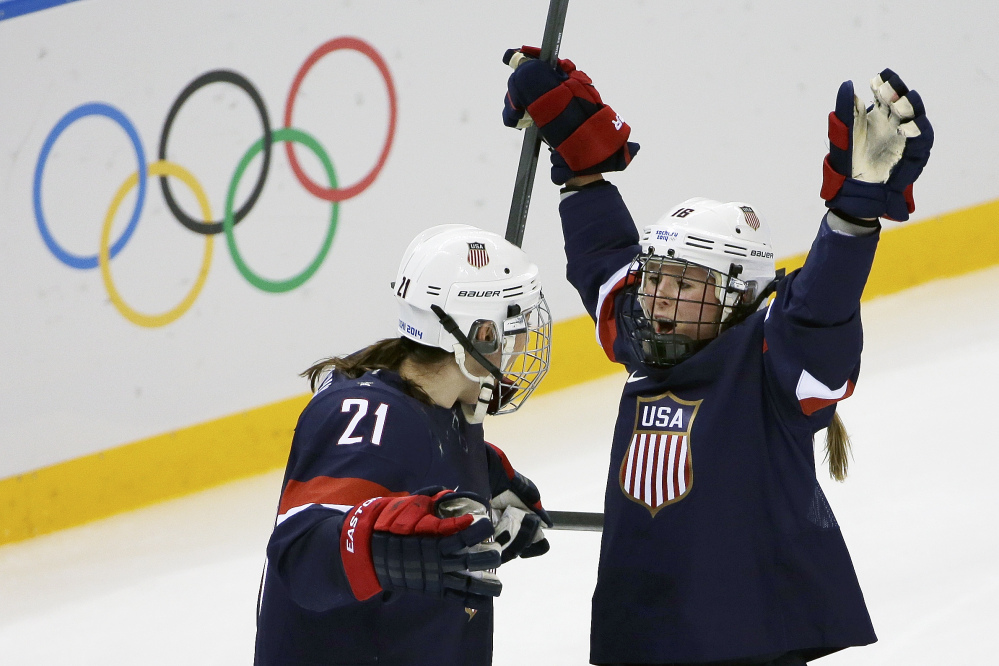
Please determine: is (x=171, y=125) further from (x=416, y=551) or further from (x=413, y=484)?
(x=416, y=551)

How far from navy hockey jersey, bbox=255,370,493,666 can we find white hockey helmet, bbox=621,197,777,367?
1.02ft

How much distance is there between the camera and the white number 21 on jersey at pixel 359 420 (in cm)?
163

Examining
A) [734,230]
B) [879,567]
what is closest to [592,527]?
[734,230]

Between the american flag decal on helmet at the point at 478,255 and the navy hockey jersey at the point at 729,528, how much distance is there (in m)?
0.35

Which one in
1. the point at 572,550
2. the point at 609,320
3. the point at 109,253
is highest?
the point at 609,320

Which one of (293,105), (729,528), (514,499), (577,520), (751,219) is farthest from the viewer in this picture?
(293,105)

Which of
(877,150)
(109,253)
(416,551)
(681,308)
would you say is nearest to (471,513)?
(416,551)

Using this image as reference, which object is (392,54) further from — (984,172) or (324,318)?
(984,172)

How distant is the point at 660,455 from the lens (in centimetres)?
191

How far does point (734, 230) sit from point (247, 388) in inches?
105

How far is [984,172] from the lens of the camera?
538cm

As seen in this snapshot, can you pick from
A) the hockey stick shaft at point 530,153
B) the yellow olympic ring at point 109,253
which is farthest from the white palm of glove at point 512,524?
the yellow olympic ring at point 109,253

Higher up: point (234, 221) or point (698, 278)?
point (698, 278)

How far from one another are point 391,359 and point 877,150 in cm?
72
